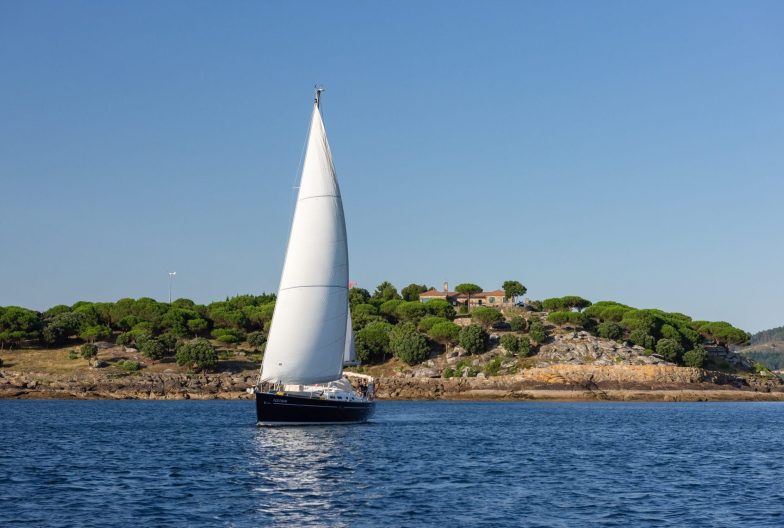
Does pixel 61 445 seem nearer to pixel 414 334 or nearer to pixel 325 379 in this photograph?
pixel 325 379

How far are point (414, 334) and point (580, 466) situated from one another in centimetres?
9907

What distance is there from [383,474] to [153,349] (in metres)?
102

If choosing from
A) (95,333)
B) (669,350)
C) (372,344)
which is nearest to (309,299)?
(372,344)

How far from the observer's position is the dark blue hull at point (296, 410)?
62.2 m

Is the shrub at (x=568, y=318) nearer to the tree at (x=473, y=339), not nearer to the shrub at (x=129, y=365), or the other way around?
the tree at (x=473, y=339)

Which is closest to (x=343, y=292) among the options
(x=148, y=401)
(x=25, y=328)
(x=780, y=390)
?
(x=148, y=401)

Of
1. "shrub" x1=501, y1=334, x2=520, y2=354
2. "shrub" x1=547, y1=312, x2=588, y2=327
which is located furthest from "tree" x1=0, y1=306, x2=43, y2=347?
"shrub" x1=547, y1=312, x2=588, y2=327

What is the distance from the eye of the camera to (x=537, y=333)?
148 m

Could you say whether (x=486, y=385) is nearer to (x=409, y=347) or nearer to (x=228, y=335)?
(x=409, y=347)

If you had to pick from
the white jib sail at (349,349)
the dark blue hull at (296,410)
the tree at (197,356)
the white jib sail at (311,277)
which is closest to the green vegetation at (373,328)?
the tree at (197,356)

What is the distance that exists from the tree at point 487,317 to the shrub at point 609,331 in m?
17.0

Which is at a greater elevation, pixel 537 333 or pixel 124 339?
pixel 537 333

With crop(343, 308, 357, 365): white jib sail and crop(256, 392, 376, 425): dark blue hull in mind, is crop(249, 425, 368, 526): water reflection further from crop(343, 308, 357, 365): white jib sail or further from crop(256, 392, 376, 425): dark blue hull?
crop(343, 308, 357, 365): white jib sail

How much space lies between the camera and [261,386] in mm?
63250
